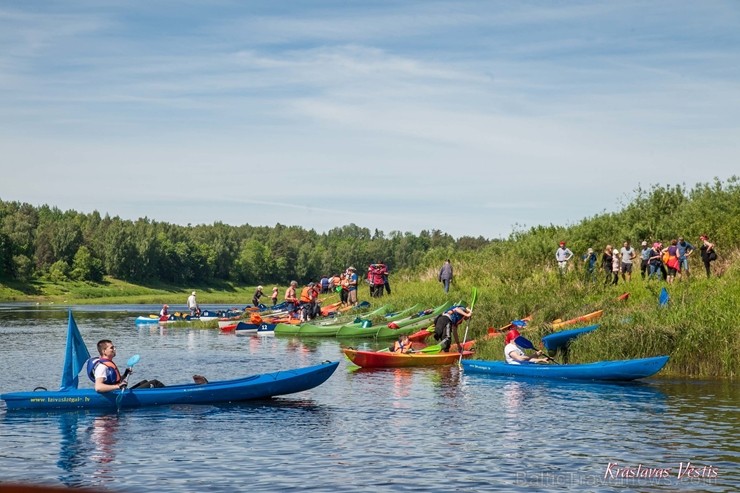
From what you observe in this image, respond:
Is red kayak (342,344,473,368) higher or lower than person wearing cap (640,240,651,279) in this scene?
lower

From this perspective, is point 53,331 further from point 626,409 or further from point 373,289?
point 626,409

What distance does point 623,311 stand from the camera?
89.4 ft

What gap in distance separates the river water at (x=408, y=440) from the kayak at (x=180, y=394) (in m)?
0.24

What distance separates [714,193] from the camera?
44.3 metres

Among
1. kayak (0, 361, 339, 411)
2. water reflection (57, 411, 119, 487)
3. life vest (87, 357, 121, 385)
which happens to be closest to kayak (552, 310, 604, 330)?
kayak (0, 361, 339, 411)

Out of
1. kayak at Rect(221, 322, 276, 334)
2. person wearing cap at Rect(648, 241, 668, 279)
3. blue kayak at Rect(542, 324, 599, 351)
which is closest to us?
blue kayak at Rect(542, 324, 599, 351)

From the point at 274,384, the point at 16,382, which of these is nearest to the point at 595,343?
the point at 274,384

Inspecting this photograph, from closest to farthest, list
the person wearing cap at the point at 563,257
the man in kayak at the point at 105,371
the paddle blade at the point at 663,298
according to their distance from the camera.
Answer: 1. the man in kayak at the point at 105,371
2. the paddle blade at the point at 663,298
3. the person wearing cap at the point at 563,257

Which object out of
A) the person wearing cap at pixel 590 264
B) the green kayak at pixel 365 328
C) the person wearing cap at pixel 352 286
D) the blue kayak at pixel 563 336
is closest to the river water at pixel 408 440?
the blue kayak at pixel 563 336

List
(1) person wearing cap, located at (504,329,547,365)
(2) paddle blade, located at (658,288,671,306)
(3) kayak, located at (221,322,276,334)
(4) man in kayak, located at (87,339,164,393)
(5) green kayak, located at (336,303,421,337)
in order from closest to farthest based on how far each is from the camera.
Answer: (4) man in kayak, located at (87,339,164,393), (1) person wearing cap, located at (504,329,547,365), (2) paddle blade, located at (658,288,671,306), (5) green kayak, located at (336,303,421,337), (3) kayak, located at (221,322,276,334)

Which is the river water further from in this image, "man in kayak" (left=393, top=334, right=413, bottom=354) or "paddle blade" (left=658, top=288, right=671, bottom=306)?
"paddle blade" (left=658, top=288, right=671, bottom=306)

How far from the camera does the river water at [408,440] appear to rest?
13125mm

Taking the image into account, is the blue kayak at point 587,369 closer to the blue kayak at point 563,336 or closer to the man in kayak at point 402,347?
the blue kayak at point 563,336

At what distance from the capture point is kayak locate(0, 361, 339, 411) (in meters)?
19.0
